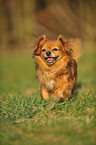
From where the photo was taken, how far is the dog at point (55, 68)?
2.91 m

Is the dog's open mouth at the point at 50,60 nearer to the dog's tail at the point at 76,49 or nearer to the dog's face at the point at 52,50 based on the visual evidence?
the dog's face at the point at 52,50

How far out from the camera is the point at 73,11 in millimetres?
14664

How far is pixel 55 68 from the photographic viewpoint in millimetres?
2963

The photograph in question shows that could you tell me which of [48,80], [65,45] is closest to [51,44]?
[65,45]

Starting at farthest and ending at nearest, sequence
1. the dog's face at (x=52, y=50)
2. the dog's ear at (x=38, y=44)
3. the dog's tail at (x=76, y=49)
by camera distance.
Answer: the dog's tail at (x=76, y=49), the dog's ear at (x=38, y=44), the dog's face at (x=52, y=50)

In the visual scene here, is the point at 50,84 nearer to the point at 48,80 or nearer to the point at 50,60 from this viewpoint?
the point at 48,80

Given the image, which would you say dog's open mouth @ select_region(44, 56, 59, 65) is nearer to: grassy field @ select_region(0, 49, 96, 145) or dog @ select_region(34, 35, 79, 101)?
dog @ select_region(34, 35, 79, 101)

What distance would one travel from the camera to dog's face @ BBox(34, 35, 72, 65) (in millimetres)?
2863

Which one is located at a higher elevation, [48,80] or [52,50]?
[52,50]

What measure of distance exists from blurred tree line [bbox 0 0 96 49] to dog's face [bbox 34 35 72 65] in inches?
397

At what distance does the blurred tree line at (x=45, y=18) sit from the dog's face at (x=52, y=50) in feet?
33.1

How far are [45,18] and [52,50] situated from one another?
47.0ft

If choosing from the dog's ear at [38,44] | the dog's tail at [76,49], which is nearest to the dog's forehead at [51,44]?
the dog's ear at [38,44]


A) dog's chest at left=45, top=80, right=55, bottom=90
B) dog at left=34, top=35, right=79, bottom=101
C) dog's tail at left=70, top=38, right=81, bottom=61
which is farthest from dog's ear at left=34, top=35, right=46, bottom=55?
dog's tail at left=70, top=38, right=81, bottom=61
